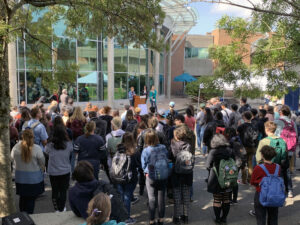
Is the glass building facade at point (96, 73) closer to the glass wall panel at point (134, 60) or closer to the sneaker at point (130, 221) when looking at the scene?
the glass wall panel at point (134, 60)

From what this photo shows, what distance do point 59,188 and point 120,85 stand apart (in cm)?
1865

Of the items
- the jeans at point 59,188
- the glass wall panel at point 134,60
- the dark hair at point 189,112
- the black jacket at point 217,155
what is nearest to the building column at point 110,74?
the glass wall panel at point 134,60

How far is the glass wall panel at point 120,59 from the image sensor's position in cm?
2292

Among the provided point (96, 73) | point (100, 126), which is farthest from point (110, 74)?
point (100, 126)

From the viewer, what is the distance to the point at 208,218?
5.23 meters

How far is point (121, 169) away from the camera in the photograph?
4.57 meters

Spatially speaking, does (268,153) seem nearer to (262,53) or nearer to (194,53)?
(262,53)

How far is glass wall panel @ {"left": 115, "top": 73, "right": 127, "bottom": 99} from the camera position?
23047mm

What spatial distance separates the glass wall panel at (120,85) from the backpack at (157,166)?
18.7m

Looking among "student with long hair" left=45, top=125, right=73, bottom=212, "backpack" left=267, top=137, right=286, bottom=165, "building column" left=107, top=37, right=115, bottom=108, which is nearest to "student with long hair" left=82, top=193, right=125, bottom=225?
"student with long hair" left=45, top=125, right=73, bottom=212

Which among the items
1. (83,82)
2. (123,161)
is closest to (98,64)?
(83,82)

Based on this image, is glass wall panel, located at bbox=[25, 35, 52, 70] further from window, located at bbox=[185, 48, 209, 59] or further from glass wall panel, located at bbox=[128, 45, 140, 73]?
window, located at bbox=[185, 48, 209, 59]

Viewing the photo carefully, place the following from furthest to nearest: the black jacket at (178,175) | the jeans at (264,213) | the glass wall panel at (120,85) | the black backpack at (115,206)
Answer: the glass wall panel at (120,85)
the black jacket at (178,175)
the jeans at (264,213)
the black backpack at (115,206)

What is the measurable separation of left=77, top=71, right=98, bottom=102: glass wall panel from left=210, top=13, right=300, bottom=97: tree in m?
16.4
